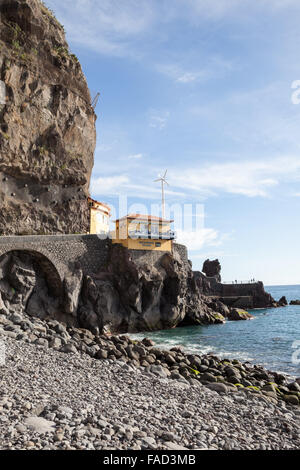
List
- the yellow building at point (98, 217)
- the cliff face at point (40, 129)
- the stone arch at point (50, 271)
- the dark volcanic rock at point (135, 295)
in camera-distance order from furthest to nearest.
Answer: the yellow building at point (98, 217) → the dark volcanic rock at point (135, 295) → the cliff face at point (40, 129) → the stone arch at point (50, 271)

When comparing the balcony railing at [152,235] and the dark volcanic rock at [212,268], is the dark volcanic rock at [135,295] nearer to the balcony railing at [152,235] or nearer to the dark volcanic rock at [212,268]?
the balcony railing at [152,235]

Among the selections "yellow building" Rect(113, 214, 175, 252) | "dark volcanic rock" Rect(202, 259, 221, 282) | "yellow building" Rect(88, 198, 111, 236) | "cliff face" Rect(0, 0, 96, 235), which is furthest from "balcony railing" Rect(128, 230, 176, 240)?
"dark volcanic rock" Rect(202, 259, 221, 282)

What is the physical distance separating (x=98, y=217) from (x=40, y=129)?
13199 mm

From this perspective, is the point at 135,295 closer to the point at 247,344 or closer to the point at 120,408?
the point at 247,344

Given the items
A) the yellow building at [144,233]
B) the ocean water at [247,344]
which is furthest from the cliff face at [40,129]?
the ocean water at [247,344]

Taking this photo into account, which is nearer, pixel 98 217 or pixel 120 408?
pixel 120 408

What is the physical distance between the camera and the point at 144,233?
36312 mm

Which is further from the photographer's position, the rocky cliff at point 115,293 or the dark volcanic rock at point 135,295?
the dark volcanic rock at point 135,295

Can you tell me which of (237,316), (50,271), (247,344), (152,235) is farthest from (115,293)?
(237,316)

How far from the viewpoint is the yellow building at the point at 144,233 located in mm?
34781

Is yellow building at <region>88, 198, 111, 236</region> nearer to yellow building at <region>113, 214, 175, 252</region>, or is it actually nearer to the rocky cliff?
yellow building at <region>113, 214, 175, 252</region>

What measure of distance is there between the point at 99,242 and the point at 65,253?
4360 millimetres

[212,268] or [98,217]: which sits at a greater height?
[98,217]

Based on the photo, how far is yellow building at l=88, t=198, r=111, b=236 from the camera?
1589 inches
